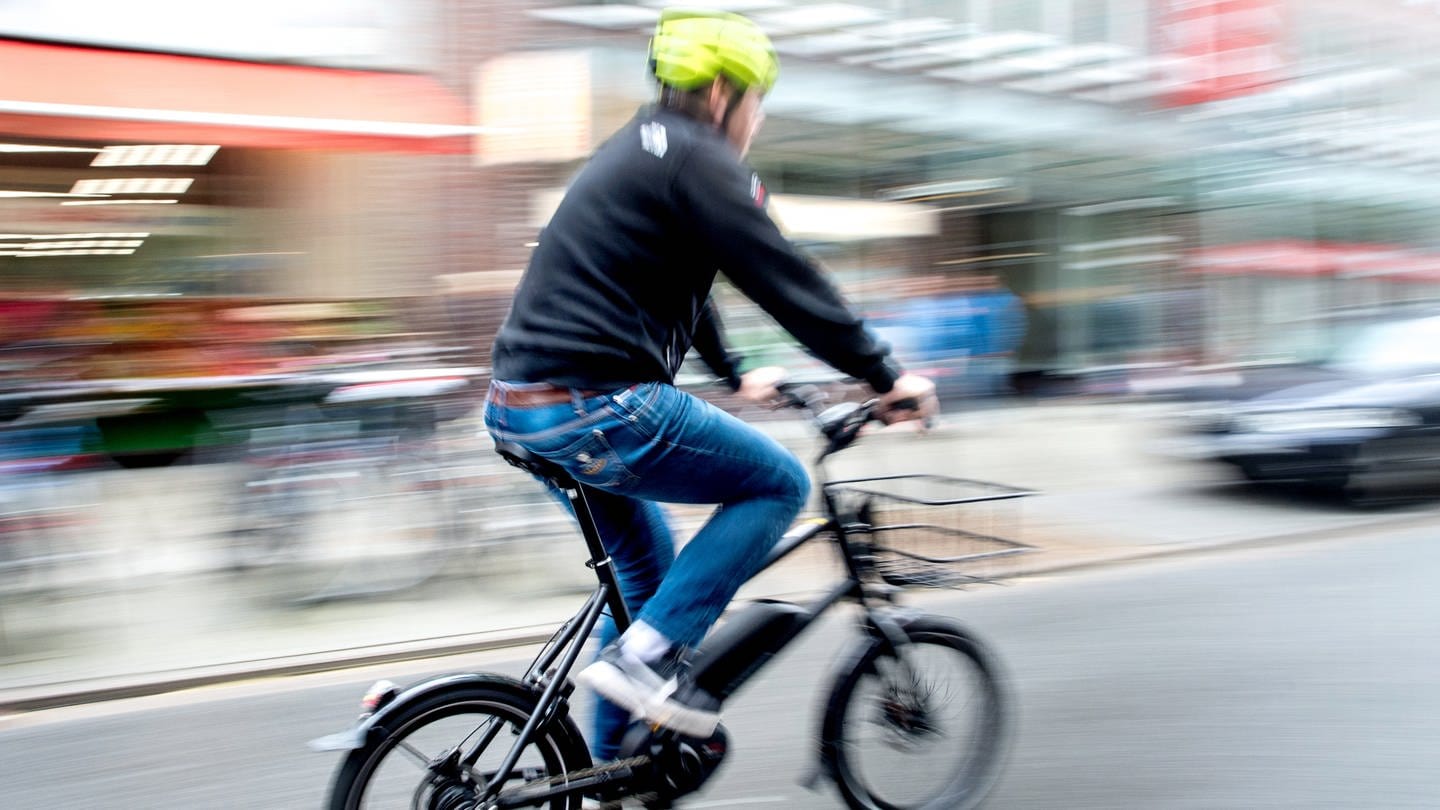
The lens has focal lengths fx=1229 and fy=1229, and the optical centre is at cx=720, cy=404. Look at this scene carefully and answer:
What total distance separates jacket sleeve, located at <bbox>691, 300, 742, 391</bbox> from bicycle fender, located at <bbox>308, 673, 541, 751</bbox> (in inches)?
33.9

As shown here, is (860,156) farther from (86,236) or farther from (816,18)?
(86,236)

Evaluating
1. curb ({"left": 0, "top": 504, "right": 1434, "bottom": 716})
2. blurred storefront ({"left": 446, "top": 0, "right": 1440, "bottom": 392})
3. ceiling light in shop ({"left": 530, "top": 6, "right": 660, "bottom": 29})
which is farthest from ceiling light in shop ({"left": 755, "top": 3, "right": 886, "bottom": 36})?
curb ({"left": 0, "top": 504, "right": 1434, "bottom": 716})

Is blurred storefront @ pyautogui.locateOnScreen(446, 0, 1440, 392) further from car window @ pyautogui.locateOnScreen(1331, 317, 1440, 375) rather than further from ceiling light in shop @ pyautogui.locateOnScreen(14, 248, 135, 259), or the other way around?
ceiling light in shop @ pyautogui.locateOnScreen(14, 248, 135, 259)

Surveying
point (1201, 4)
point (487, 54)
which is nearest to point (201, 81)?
point (487, 54)

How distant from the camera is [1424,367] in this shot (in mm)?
7910

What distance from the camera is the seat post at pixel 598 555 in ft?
8.66

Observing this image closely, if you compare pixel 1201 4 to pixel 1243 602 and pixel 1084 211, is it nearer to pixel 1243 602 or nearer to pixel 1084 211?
pixel 1084 211

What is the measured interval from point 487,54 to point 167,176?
8.84 feet

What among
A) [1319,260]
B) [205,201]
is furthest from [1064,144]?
[205,201]

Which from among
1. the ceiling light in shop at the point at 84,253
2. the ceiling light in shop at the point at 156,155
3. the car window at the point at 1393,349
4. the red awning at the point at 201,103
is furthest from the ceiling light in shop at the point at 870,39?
the ceiling light in shop at the point at 84,253

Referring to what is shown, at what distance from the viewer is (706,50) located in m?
2.45

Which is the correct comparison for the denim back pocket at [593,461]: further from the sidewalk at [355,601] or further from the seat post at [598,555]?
the sidewalk at [355,601]

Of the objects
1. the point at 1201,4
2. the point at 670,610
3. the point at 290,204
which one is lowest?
the point at 670,610

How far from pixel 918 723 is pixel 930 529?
58 cm
